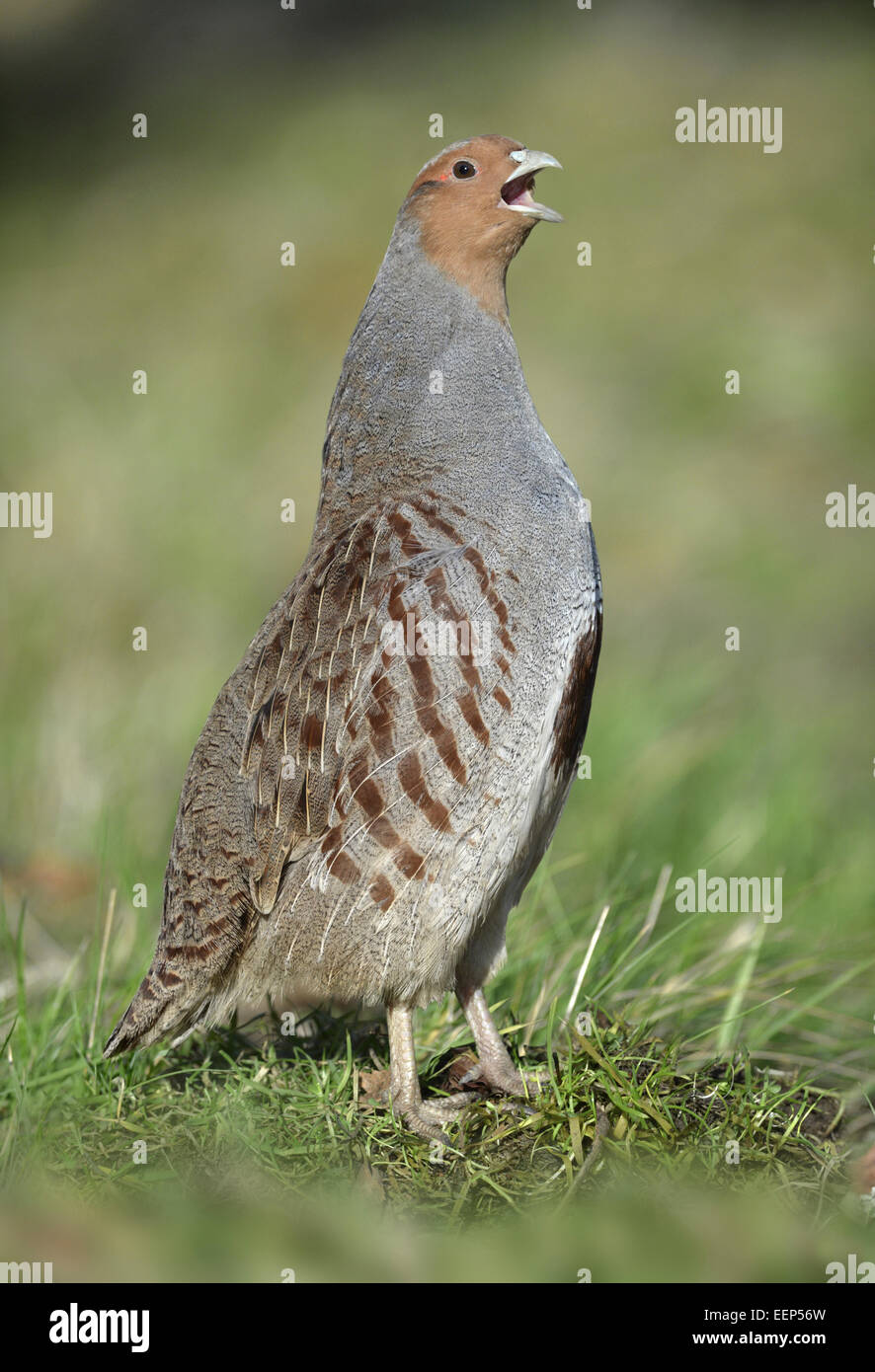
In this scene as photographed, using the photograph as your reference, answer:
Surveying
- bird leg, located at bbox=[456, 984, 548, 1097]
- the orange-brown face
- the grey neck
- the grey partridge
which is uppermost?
the orange-brown face

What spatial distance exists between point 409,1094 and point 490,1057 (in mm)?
241

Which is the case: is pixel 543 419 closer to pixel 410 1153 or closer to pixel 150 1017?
Result: pixel 150 1017

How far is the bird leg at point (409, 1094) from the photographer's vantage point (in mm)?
2701

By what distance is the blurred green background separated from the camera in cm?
406

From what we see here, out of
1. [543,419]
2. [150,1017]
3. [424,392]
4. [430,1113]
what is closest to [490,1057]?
[430,1113]

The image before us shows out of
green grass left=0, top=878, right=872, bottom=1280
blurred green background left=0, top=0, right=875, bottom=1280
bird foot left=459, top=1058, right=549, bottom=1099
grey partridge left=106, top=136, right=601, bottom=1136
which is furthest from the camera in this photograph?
blurred green background left=0, top=0, right=875, bottom=1280

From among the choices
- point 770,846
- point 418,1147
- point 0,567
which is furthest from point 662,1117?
point 0,567

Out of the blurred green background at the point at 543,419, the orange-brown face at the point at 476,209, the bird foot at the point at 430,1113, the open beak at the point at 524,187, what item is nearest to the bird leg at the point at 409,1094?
the bird foot at the point at 430,1113

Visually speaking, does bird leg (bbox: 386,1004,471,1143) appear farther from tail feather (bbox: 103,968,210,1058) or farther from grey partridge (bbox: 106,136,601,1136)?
tail feather (bbox: 103,968,210,1058)

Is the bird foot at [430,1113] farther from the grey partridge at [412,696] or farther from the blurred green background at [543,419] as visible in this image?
the blurred green background at [543,419]

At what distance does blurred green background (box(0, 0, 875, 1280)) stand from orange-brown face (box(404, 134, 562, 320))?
1642 mm

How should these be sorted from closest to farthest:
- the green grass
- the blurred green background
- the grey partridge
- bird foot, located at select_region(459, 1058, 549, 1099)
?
the green grass
the grey partridge
bird foot, located at select_region(459, 1058, 549, 1099)
the blurred green background

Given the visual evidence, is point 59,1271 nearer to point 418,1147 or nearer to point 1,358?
point 418,1147

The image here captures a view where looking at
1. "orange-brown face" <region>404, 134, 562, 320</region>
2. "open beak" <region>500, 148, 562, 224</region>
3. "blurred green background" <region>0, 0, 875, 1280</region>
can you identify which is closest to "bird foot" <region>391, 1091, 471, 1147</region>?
"blurred green background" <region>0, 0, 875, 1280</region>
